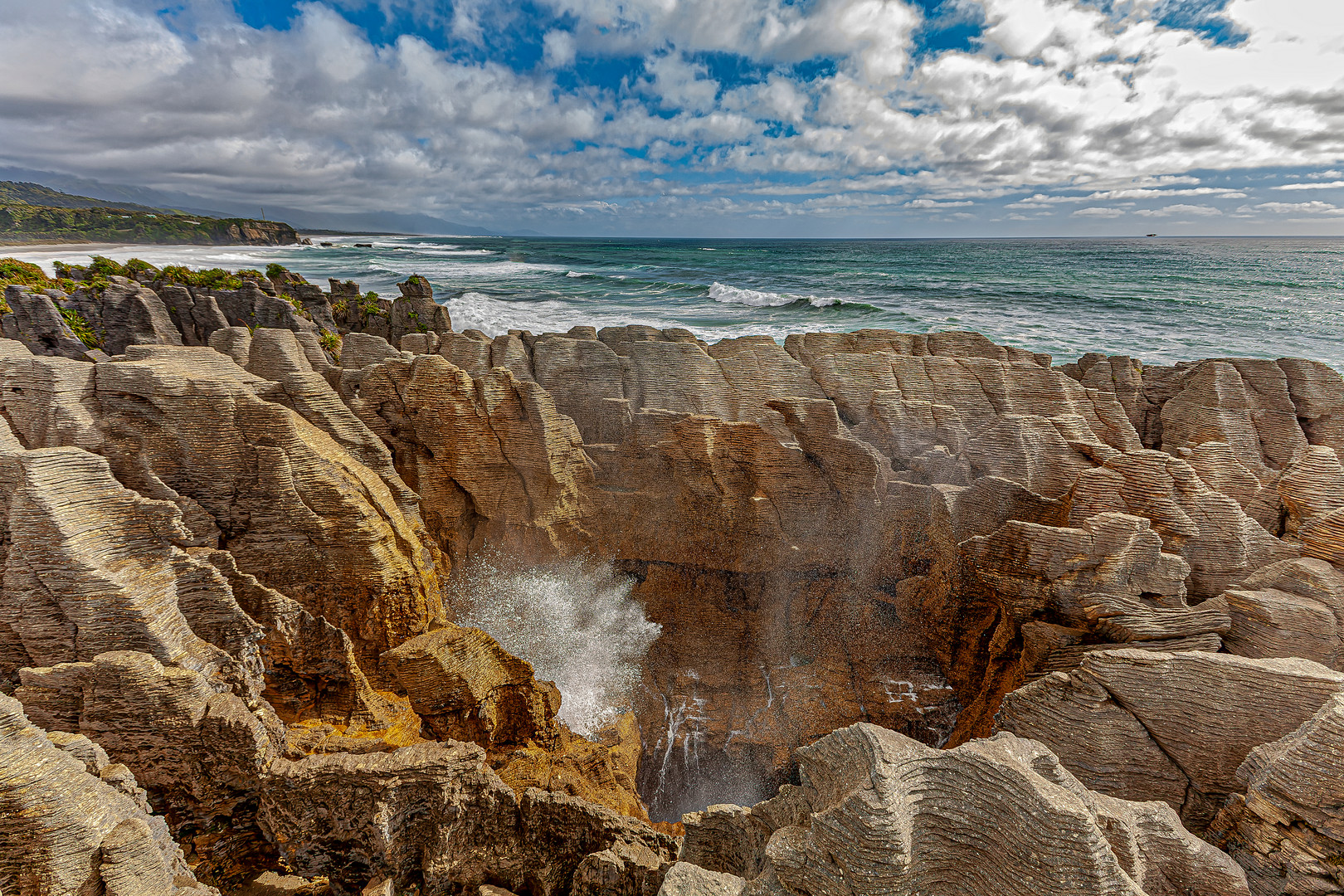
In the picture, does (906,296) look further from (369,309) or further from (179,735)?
(179,735)

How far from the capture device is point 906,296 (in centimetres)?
5531

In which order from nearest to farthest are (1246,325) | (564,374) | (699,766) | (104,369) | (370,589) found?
(104,369), (370,589), (699,766), (564,374), (1246,325)

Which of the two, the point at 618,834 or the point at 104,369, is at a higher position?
the point at 104,369

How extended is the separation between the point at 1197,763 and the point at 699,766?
7.17 m

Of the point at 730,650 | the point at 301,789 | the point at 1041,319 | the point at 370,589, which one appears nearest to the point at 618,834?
the point at 301,789

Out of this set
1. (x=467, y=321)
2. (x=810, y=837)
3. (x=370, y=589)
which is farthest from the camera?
(x=467, y=321)

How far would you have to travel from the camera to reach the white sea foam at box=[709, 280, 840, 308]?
158ft

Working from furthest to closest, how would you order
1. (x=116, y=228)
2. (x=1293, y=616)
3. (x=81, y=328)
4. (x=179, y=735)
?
(x=116, y=228)
(x=81, y=328)
(x=1293, y=616)
(x=179, y=735)

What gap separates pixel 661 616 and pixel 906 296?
173 ft

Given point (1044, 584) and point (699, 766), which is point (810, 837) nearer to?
point (1044, 584)

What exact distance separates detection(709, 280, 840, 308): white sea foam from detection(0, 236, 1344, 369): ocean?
0.69ft

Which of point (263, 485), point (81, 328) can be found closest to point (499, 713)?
point (263, 485)

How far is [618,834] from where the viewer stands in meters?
5.96

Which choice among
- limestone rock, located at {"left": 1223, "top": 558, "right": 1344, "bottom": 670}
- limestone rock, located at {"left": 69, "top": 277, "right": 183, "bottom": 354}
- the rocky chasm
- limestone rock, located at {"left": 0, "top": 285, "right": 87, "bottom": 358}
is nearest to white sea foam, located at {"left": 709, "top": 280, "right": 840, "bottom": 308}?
the rocky chasm
